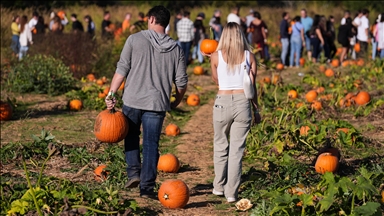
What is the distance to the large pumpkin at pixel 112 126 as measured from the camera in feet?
21.3

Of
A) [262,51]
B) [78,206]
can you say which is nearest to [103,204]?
[78,206]

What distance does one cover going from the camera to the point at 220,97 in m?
6.72

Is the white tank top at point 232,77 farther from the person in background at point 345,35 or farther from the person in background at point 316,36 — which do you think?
the person in background at point 345,35

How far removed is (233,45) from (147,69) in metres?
0.77

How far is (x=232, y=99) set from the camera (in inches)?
263

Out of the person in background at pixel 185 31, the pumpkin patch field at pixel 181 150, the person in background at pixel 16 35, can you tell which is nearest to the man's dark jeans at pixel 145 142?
the pumpkin patch field at pixel 181 150

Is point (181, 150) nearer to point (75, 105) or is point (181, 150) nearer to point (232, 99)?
point (232, 99)

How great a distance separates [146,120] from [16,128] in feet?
15.9

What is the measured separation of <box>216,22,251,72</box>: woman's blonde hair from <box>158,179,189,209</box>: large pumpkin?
111 cm

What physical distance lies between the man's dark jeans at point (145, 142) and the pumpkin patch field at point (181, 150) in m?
0.13

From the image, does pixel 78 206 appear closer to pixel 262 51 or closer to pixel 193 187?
pixel 193 187

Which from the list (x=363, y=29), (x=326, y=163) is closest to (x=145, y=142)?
(x=326, y=163)

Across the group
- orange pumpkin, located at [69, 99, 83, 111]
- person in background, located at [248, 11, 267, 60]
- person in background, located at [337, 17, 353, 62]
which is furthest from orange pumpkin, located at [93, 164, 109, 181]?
person in background, located at [337, 17, 353, 62]

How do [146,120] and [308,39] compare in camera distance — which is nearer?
[146,120]
